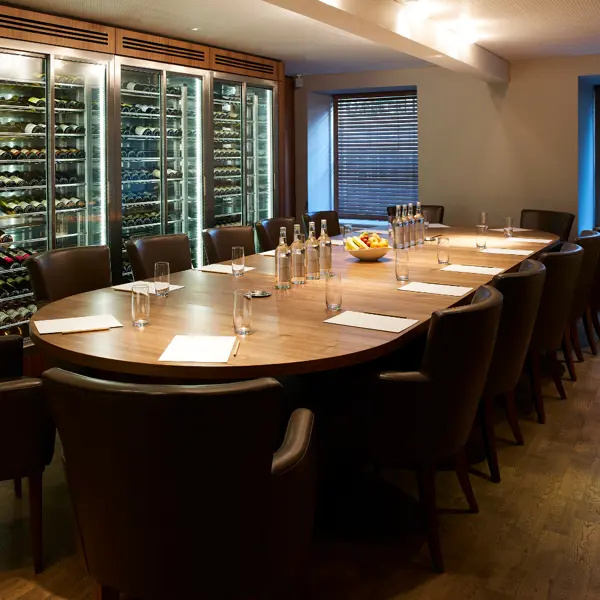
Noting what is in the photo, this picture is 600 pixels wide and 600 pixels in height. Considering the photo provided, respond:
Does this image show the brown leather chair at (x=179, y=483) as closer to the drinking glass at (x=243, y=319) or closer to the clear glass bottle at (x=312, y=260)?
the drinking glass at (x=243, y=319)

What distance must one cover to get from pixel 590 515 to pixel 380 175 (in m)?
6.29

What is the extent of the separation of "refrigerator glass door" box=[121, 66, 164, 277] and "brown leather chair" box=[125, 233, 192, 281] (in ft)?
4.46

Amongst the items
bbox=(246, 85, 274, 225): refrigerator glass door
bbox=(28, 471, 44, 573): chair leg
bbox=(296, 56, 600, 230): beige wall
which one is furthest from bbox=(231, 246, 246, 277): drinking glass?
bbox=(296, 56, 600, 230): beige wall

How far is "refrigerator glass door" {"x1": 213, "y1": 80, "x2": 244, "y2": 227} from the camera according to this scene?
6.57 metres

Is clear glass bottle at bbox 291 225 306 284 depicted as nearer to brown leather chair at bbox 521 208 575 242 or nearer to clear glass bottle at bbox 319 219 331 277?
clear glass bottle at bbox 319 219 331 277

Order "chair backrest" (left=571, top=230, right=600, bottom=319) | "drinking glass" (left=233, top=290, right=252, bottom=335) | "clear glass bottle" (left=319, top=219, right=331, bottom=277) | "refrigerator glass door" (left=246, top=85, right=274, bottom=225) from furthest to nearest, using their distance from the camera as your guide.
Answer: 1. "refrigerator glass door" (left=246, top=85, right=274, bottom=225)
2. "chair backrest" (left=571, top=230, right=600, bottom=319)
3. "clear glass bottle" (left=319, top=219, right=331, bottom=277)
4. "drinking glass" (left=233, top=290, right=252, bottom=335)

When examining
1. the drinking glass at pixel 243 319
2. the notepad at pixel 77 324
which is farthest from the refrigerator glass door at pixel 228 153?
the drinking glass at pixel 243 319

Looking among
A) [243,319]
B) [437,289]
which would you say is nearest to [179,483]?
[243,319]

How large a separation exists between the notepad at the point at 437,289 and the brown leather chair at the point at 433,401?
830 millimetres

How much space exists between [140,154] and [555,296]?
11.6 feet

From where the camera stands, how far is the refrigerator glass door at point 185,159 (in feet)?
20.1

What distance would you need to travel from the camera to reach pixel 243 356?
2230mm

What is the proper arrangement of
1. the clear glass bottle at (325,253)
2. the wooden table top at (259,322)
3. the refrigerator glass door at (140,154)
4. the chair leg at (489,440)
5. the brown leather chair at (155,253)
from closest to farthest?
the wooden table top at (259,322) → the chair leg at (489,440) → the clear glass bottle at (325,253) → the brown leather chair at (155,253) → the refrigerator glass door at (140,154)

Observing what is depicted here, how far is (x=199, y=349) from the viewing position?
2285 mm
